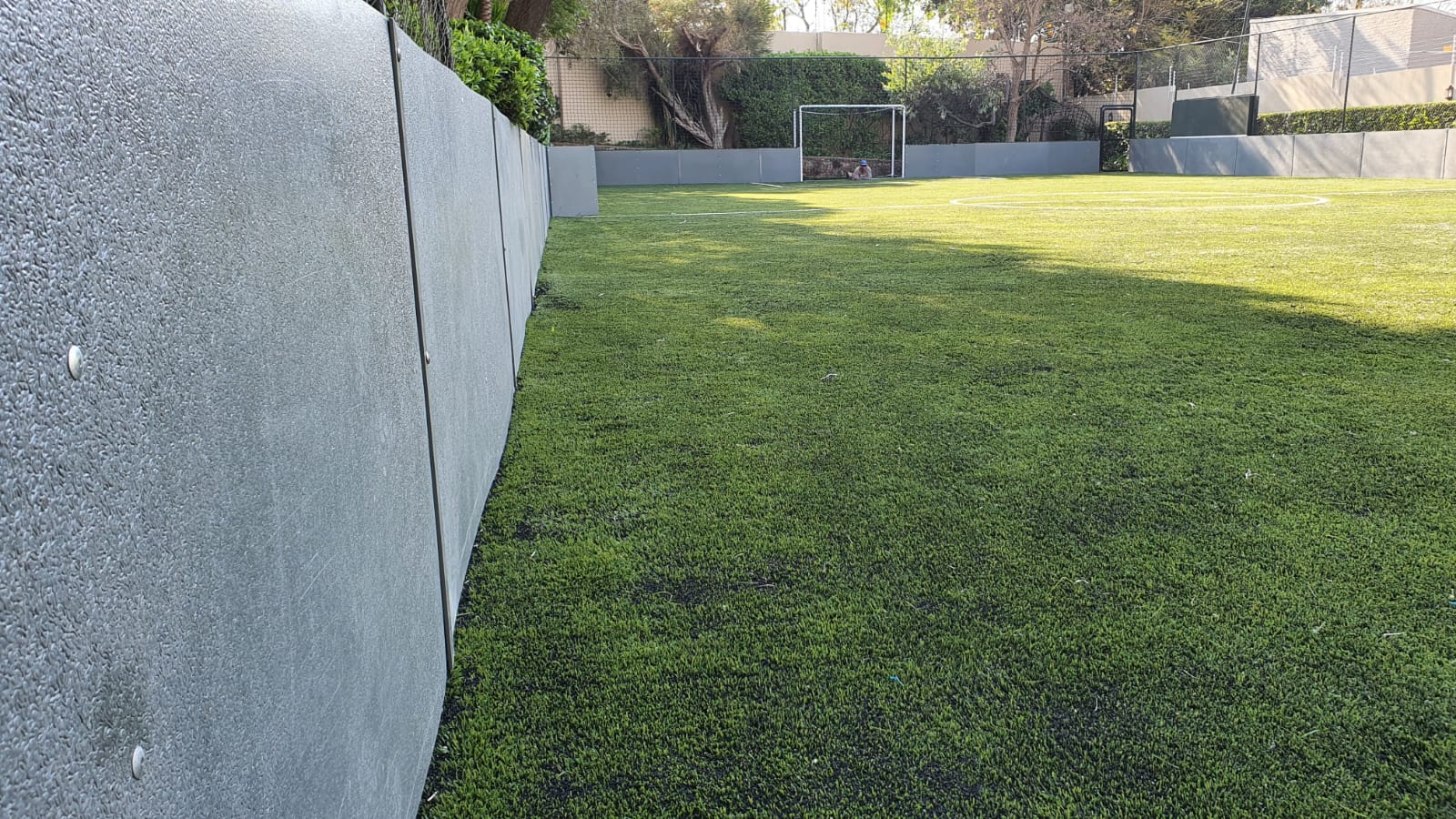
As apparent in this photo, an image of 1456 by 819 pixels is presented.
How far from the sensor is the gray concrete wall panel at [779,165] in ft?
86.2

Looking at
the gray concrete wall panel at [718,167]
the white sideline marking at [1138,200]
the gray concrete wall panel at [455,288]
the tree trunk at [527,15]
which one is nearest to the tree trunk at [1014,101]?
the gray concrete wall panel at [718,167]

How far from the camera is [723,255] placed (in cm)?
975

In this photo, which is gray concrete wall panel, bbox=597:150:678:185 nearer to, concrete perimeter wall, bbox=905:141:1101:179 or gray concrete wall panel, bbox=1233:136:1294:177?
concrete perimeter wall, bbox=905:141:1101:179

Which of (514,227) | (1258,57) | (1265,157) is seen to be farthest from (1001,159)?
(514,227)

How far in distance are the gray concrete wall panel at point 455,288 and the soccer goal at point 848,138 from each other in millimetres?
25996

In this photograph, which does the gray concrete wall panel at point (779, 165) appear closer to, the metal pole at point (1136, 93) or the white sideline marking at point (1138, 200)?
the metal pole at point (1136, 93)

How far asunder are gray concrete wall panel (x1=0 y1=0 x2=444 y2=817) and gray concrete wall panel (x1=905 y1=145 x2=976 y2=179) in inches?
1072

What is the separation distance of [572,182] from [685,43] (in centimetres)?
1808

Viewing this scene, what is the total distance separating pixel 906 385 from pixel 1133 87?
2606 cm

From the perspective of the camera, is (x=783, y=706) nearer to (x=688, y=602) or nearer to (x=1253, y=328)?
(x=688, y=602)

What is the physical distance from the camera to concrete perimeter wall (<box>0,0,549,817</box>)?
2.02 feet

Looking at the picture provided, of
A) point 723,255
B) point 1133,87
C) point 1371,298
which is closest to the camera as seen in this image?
point 1371,298

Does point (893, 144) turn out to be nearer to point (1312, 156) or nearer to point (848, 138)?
point (848, 138)

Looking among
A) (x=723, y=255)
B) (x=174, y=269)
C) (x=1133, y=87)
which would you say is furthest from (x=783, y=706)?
(x=1133, y=87)
